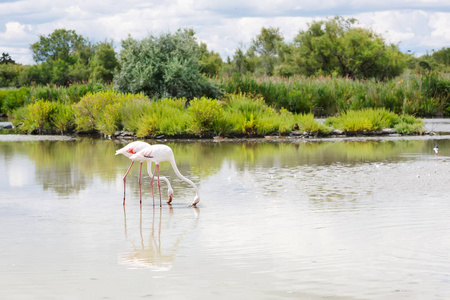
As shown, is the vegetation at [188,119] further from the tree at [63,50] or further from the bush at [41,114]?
the tree at [63,50]

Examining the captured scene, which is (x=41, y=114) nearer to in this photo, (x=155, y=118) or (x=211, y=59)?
(x=155, y=118)

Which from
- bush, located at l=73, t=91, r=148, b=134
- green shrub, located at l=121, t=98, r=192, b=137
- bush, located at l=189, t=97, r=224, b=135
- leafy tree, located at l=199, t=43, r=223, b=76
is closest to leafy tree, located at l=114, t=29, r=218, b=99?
bush, located at l=73, t=91, r=148, b=134

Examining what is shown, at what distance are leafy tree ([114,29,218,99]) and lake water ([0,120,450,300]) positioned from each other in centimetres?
1335

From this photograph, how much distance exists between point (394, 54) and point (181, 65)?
1328 inches

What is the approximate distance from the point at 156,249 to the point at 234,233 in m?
1.05

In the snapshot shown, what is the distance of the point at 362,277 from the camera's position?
18.8ft

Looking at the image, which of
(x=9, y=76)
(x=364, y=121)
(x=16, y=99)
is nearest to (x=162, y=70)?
(x=364, y=121)

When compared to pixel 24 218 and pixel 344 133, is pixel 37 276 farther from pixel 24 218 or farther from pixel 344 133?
pixel 344 133

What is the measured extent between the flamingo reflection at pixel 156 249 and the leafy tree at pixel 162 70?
64.3 feet

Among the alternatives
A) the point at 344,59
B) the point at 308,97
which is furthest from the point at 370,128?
the point at 344,59

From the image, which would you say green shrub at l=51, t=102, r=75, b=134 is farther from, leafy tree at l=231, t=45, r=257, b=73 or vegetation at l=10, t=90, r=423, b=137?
leafy tree at l=231, t=45, r=257, b=73

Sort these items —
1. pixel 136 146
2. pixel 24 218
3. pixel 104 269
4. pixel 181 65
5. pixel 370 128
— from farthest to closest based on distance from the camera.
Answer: pixel 181 65, pixel 370 128, pixel 136 146, pixel 24 218, pixel 104 269

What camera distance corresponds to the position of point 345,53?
54656 mm

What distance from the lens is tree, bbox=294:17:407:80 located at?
54281mm
